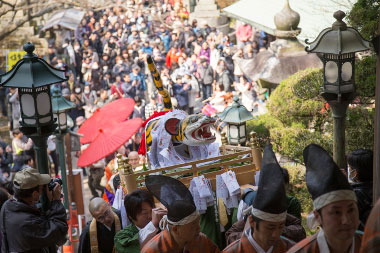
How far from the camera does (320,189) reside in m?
3.81

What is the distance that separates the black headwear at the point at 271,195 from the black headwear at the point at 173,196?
0.53 meters

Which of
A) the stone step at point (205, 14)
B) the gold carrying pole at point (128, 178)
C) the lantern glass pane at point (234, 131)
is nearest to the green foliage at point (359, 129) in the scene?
the lantern glass pane at point (234, 131)

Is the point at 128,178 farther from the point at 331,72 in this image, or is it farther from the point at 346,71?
the point at 346,71

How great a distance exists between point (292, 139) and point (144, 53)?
40.8 feet

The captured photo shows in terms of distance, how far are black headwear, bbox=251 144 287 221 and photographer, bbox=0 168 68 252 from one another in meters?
1.97

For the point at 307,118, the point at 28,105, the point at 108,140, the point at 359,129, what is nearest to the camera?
the point at 28,105

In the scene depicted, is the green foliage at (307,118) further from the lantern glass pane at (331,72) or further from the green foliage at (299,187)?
the lantern glass pane at (331,72)

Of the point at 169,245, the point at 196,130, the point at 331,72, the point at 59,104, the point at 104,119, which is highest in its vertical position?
the point at 331,72

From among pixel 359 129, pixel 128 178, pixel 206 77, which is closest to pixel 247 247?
pixel 128 178

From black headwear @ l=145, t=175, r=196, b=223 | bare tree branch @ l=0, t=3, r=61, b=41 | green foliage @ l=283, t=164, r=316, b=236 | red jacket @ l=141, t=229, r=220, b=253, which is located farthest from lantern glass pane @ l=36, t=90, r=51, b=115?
bare tree branch @ l=0, t=3, r=61, b=41

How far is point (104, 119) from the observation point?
12539 millimetres

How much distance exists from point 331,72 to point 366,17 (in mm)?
1170

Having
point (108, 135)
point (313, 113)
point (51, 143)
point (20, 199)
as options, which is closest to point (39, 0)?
point (51, 143)

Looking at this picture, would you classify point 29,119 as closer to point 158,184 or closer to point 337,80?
point 158,184
